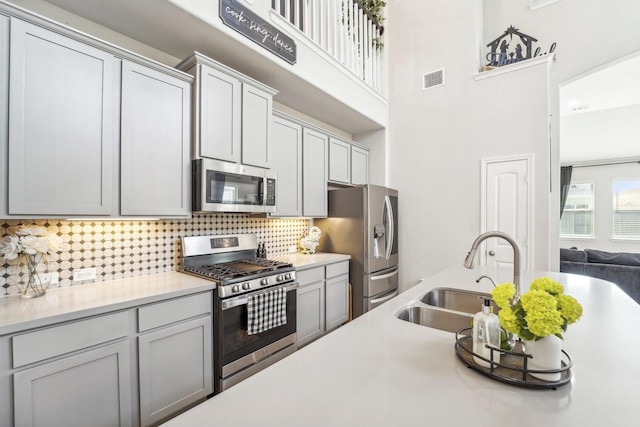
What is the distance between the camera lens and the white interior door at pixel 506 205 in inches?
133

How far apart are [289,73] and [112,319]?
2.34 meters

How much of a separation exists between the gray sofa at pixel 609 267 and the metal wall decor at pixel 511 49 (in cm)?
311

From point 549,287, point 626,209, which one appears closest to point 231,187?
point 549,287

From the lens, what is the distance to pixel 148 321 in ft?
5.29

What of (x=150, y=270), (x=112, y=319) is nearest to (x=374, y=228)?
(x=150, y=270)

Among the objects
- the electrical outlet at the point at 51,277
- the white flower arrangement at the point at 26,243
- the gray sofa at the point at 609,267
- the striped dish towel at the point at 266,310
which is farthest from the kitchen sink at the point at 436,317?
the gray sofa at the point at 609,267

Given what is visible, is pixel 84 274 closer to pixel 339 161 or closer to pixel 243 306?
pixel 243 306

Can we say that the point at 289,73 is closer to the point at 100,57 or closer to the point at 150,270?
the point at 100,57

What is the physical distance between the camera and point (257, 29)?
2283mm

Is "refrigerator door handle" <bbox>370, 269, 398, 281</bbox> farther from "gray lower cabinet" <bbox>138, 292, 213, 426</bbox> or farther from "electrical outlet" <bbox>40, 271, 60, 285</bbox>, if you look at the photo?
"electrical outlet" <bbox>40, 271, 60, 285</bbox>

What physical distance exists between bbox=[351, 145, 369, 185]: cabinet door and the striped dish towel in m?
2.18

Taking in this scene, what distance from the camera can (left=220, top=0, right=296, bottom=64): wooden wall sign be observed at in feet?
6.81

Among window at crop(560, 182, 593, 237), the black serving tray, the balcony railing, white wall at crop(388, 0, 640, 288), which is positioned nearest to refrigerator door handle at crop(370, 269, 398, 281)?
white wall at crop(388, 0, 640, 288)

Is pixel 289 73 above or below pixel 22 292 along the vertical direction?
above
